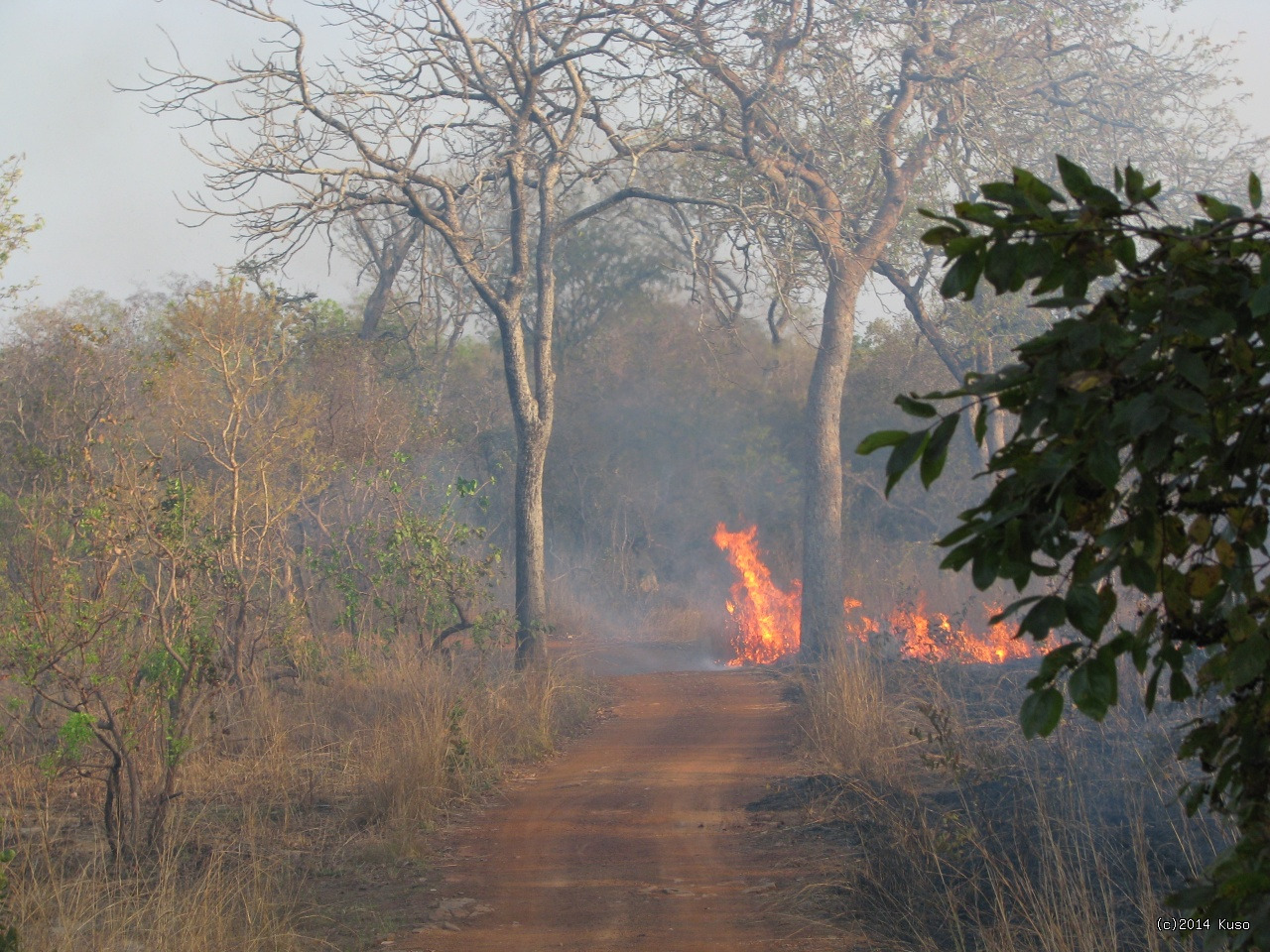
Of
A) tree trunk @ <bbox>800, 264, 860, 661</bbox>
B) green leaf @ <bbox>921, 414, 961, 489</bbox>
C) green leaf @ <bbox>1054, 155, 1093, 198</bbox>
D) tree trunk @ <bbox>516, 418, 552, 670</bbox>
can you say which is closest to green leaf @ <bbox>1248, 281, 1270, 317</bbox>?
green leaf @ <bbox>1054, 155, 1093, 198</bbox>

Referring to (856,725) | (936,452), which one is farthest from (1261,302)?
(856,725)

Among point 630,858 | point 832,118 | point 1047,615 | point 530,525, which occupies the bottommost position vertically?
point 630,858

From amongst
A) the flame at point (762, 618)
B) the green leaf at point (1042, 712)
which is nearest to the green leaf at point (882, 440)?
the green leaf at point (1042, 712)

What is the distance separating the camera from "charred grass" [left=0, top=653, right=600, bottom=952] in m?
4.97

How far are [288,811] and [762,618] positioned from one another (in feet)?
42.5

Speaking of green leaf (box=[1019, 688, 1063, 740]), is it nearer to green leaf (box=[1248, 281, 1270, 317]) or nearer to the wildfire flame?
green leaf (box=[1248, 281, 1270, 317])

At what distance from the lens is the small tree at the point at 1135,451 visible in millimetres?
1449

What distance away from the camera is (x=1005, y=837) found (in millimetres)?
5711

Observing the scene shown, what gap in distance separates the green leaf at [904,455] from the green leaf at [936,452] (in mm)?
18

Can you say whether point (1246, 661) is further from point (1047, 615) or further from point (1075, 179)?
point (1075, 179)

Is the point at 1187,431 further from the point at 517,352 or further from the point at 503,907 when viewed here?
the point at 517,352

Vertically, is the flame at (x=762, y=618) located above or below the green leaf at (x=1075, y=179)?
below

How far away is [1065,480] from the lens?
4.90 feet

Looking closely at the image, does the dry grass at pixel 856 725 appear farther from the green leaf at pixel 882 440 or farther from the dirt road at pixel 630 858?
the green leaf at pixel 882 440
